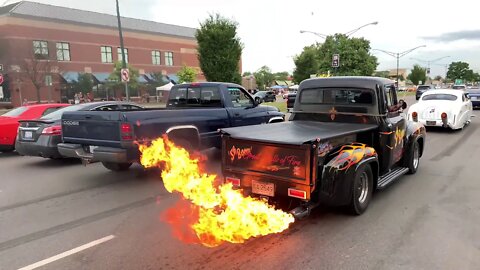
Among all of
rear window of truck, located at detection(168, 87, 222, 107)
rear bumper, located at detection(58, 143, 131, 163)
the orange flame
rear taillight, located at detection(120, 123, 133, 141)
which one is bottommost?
the orange flame

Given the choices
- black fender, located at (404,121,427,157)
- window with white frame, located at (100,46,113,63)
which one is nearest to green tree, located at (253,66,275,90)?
window with white frame, located at (100,46,113,63)

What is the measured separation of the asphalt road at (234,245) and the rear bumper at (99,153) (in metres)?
0.60

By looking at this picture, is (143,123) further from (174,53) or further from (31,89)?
(174,53)

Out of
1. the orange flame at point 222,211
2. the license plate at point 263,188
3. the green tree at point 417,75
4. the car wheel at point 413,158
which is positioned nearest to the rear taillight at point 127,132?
the orange flame at point 222,211

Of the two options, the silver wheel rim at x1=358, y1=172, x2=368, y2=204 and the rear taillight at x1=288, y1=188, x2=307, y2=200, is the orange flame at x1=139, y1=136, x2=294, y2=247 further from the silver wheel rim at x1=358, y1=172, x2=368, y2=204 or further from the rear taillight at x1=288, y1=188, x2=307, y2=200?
the silver wheel rim at x1=358, y1=172, x2=368, y2=204

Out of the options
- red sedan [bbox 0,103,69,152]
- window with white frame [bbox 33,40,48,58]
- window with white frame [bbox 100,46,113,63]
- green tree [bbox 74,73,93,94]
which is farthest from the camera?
window with white frame [bbox 100,46,113,63]

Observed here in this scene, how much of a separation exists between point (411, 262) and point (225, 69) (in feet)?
73.9

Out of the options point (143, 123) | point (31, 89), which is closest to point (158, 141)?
point (143, 123)

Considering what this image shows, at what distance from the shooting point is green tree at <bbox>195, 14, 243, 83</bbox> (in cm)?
2533

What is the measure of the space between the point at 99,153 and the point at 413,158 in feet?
19.2

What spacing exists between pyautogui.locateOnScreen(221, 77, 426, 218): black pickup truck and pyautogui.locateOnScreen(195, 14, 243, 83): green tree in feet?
61.6

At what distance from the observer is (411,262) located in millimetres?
3855

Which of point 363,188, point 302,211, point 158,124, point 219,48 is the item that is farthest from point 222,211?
point 219,48

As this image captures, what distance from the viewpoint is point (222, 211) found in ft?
16.5
